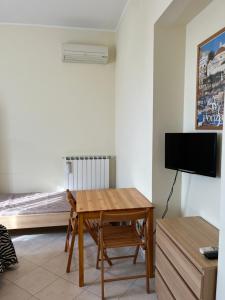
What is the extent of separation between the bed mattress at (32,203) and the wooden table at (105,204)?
2.08 ft

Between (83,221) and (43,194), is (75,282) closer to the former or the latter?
(83,221)

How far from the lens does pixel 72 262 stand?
260cm

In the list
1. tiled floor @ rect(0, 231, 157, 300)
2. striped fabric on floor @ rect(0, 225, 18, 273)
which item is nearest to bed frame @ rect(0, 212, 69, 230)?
tiled floor @ rect(0, 231, 157, 300)

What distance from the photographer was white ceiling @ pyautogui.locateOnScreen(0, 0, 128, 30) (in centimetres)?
304

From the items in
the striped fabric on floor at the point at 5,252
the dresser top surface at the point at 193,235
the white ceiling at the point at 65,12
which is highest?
the white ceiling at the point at 65,12

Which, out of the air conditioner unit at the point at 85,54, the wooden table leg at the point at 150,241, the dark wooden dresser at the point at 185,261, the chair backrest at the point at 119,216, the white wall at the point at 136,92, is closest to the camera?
the dark wooden dresser at the point at 185,261

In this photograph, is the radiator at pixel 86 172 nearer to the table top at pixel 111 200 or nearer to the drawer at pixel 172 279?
the table top at pixel 111 200

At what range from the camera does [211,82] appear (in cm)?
193

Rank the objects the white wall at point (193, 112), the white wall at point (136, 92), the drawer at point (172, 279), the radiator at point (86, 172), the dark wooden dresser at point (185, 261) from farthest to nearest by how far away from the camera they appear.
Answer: the radiator at point (86, 172) → the white wall at point (136, 92) → the white wall at point (193, 112) → the drawer at point (172, 279) → the dark wooden dresser at point (185, 261)

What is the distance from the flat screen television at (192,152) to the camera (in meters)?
1.83

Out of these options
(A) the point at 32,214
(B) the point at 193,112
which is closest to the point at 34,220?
(A) the point at 32,214

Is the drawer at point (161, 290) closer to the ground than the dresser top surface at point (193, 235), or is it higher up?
closer to the ground

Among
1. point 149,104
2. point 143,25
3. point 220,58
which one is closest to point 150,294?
point 149,104

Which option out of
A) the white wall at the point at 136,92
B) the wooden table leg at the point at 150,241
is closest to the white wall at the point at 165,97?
the white wall at the point at 136,92
